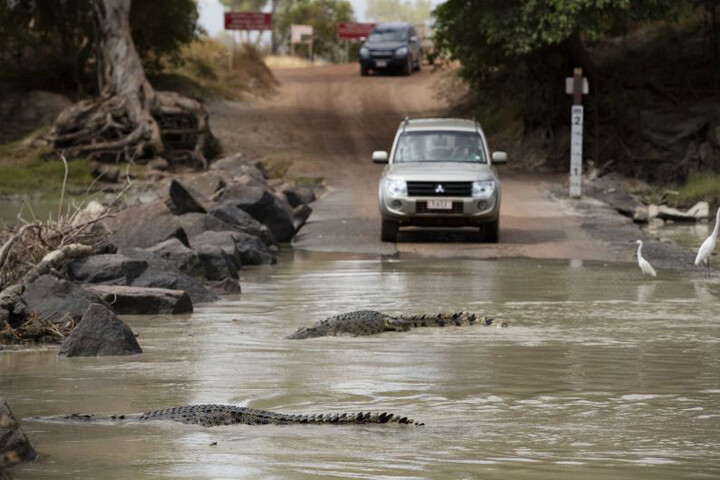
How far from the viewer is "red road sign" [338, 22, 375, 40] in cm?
6838

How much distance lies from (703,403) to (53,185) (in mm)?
27295

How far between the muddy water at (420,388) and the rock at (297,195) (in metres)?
11.8

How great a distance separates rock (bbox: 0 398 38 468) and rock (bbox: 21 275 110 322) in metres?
5.19

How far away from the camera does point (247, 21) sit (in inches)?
2255

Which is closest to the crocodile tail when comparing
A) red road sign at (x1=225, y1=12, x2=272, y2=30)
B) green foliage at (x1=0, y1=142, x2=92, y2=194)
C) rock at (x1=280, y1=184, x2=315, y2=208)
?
rock at (x1=280, y1=184, x2=315, y2=208)

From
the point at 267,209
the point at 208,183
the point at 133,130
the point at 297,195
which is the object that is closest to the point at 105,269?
the point at 267,209

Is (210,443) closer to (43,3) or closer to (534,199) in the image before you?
(534,199)

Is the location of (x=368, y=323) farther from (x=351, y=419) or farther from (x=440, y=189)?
(x=440, y=189)

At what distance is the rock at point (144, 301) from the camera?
15.3 m

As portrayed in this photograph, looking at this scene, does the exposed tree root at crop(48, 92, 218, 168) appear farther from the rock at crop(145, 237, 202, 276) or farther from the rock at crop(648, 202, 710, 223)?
the rock at crop(145, 237, 202, 276)

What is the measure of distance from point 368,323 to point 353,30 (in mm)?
55846

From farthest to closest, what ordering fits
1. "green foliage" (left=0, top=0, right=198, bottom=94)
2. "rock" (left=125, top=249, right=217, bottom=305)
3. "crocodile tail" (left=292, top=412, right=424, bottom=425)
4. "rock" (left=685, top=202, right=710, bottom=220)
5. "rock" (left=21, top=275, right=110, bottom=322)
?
"green foliage" (left=0, top=0, right=198, bottom=94) < "rock" (left=685, top=202, right=710, bottom=220) < "rock" (left=125, top=249, right=217, bottom=305) < "rock" (left=21, top=275, right=110, bottom=322) < "crocodile tail" (left=292, top=412, right=424, bottom=425)

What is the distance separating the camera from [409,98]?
4975cm

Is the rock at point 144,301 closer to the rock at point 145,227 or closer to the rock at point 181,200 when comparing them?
the rock at point 145,227
